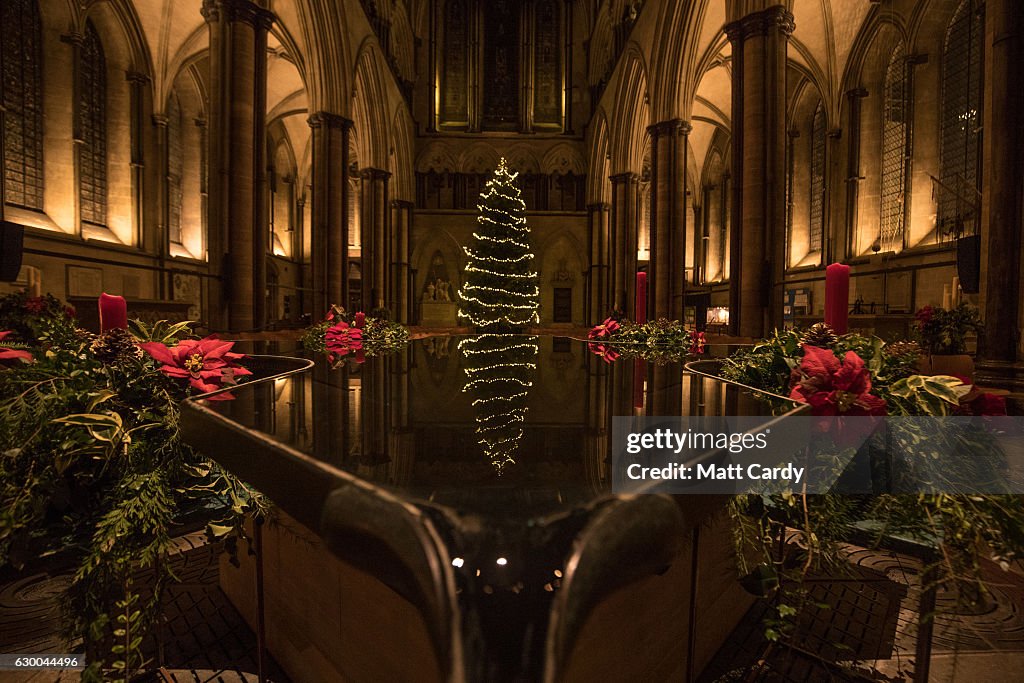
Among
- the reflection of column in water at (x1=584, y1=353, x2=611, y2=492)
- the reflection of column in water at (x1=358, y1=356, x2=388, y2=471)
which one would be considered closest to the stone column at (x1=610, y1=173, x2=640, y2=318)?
the reflection of column in water at (x1=584, y1=353, x2=611, y2=492)

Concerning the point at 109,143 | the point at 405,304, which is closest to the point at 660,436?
the point at 109,143

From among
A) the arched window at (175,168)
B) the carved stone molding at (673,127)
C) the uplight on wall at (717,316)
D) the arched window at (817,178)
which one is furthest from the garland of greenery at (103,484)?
the arched window at (817,178)

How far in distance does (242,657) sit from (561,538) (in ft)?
5.33

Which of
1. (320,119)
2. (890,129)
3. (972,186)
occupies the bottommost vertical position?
(972,186)

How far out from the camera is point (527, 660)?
302 millimetres

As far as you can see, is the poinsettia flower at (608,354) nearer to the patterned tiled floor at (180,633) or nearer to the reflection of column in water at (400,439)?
the reflection of column in water at (400,439)

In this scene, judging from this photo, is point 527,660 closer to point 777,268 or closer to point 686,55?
point 777,268

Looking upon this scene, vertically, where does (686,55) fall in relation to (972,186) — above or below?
above

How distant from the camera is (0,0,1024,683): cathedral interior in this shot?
792 millimetres

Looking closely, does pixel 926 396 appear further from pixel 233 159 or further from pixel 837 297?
pixel 233 159

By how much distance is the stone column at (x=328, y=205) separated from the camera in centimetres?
1063

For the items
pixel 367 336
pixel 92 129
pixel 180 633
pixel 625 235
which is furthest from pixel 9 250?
pixel 625 235

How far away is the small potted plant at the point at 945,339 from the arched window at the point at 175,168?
18.1 m

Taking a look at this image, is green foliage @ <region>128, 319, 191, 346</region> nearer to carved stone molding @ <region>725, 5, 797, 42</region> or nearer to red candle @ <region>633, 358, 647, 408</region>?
red candle @ <region>633, 358, 647, 408</region>
